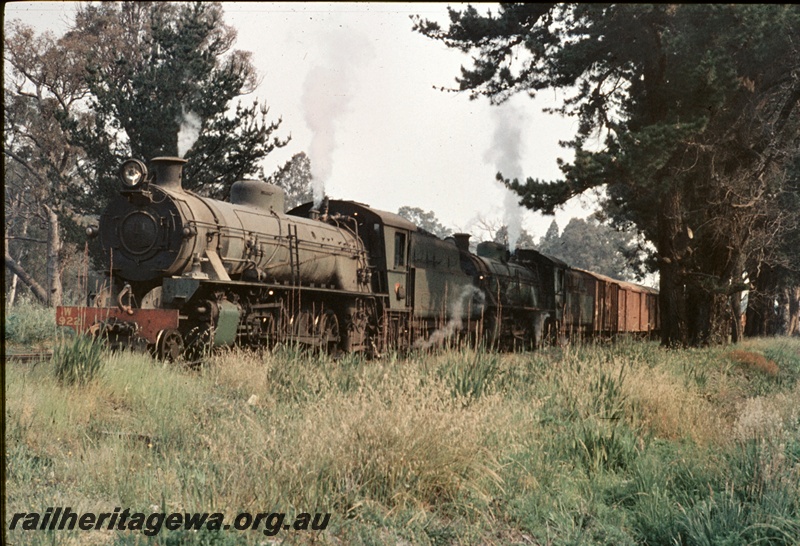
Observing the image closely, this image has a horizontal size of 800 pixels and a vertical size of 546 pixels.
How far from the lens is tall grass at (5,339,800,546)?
4.62m

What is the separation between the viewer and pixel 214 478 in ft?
14.9

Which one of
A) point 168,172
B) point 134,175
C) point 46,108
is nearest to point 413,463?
point 134,175

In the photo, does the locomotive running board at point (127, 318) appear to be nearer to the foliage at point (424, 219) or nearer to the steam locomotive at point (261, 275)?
the steam locomotive at point (261, 275)

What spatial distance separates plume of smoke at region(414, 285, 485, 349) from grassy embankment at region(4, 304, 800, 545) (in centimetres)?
914

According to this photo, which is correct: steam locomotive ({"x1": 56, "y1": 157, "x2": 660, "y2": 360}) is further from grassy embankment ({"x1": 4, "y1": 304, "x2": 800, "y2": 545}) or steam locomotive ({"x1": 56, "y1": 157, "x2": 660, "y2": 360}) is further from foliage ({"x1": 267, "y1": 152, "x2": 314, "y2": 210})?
foliage ({"x1": 267, "y1": 152, "x2": 314, "y2": 210})

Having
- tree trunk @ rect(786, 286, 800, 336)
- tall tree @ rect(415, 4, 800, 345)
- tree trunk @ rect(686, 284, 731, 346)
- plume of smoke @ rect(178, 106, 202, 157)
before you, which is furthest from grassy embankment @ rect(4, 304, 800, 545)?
tree trunk @ rect(786, 286, 800, 336)

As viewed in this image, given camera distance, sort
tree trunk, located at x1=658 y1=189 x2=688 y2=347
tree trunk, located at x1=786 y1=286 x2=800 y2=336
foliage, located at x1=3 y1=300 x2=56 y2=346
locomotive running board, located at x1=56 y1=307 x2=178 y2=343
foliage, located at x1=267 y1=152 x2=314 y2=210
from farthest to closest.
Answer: foliage, located at x1=267 y1=152 x2=314 y2=210
tree trunk, located at x1=786 y1=286 x2=800 y2=336
tree trunk, located at x1=658 y1=189 x2=688 y2=347
foliage, located at x1=3 y1=300 x2=56 y2=346
locomotive running board, located at x1=56 y1=307 x2=178 y2=343

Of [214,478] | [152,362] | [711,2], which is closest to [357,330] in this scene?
[152,362]

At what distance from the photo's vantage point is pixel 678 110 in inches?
591

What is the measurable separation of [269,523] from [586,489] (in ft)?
8.83

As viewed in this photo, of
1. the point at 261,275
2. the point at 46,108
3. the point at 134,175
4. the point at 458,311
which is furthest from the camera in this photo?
the point at 46,108

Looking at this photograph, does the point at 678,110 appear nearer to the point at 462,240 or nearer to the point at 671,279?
the point at 671,279

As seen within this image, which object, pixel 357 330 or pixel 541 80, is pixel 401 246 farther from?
pixel 541 80

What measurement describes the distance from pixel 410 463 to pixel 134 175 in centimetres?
812
